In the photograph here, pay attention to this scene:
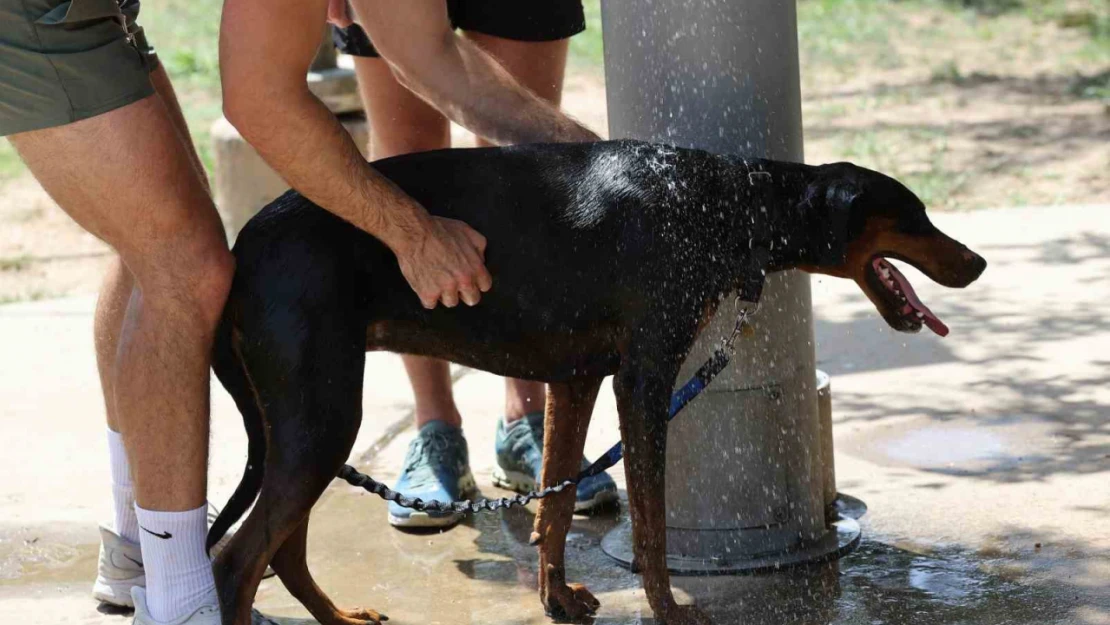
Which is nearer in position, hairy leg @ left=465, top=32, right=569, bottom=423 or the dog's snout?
the dog's snout

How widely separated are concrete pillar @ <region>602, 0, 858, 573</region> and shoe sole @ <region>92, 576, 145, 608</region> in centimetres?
119

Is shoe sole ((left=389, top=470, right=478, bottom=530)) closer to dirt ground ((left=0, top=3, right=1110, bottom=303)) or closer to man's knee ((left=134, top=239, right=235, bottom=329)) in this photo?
man's knee ((left=134, top=239, right=235, bottom=329))

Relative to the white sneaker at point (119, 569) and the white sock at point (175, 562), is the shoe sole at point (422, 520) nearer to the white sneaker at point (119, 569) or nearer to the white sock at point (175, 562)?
the white sneaker at point (119, 569)

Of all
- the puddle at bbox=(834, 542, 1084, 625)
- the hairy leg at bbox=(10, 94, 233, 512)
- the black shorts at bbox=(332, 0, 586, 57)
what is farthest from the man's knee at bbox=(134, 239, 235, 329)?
the puddle at bbox=(834, 542, 1084, 625)

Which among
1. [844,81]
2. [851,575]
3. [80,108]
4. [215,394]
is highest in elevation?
[844,81]

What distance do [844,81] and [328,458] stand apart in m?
8.53

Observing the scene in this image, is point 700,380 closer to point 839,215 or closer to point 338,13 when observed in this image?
point 839,215

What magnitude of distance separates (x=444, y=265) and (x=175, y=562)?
892 mm

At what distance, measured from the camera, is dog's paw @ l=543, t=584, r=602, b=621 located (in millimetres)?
3400

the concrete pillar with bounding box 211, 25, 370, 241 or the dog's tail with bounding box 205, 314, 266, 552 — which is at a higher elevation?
the concrete pillar with bounding box 211, 25, 370, 241

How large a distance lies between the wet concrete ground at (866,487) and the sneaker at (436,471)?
86 millimetres

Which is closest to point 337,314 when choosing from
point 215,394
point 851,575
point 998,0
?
point 851,575

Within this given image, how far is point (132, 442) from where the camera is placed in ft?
10.3

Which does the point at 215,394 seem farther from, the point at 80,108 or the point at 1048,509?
the point at 1048,509
